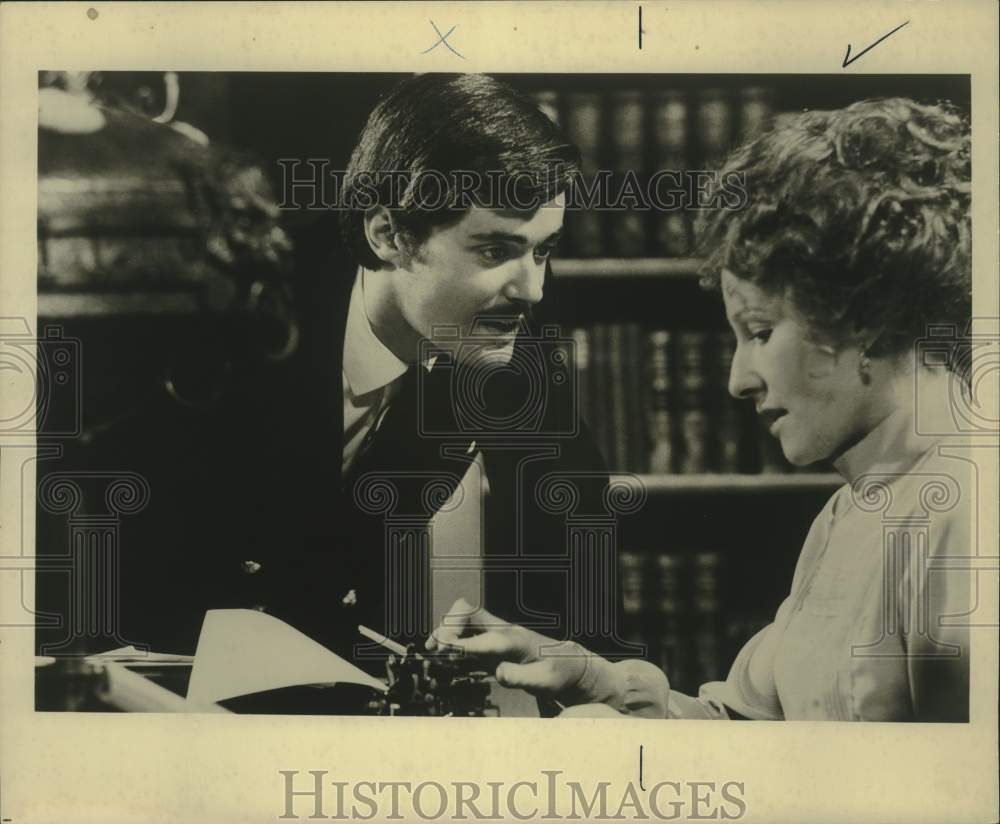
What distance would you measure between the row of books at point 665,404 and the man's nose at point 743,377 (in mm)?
13

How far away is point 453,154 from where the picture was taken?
224cm

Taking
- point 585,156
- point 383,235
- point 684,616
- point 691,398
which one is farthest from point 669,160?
point 684,616

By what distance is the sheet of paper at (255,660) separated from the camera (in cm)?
225

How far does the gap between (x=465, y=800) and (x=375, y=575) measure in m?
0.52

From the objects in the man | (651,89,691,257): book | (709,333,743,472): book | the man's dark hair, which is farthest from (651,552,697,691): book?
the man's dark hair

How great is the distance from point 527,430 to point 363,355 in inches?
15.7

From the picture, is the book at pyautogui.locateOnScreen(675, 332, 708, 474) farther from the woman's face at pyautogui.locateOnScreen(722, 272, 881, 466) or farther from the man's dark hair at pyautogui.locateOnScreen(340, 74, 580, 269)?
the man's dark hair at pyautogui.locateOnScreen(340, 74, 580, 269)

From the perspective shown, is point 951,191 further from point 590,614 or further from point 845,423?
point 590,614

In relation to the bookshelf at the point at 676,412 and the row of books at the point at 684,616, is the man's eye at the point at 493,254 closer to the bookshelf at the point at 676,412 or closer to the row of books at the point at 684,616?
the bookshelf at the point at 676,412

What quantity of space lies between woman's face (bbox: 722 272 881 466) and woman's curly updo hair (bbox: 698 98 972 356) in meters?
0.04

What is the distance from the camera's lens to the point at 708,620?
2254 mm

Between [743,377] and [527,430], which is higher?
[743,377]

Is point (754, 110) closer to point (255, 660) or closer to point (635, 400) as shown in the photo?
point (635, 400)

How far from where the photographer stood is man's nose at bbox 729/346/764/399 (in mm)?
2238
